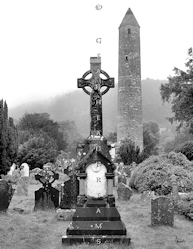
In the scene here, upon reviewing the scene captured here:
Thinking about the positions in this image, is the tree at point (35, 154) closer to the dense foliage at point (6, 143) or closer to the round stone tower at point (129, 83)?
the dense foliage at point (6, 143)

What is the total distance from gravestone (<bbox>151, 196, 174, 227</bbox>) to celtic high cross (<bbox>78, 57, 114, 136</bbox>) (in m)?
2.35

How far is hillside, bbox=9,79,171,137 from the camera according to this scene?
85.9 metres

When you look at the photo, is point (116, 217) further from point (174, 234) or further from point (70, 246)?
point (174, 234)

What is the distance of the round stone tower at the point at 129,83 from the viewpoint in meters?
33.8

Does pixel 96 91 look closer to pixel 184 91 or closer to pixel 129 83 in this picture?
pixel 184 91

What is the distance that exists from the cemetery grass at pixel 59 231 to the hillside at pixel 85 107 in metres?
66.9

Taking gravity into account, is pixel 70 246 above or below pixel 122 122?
below

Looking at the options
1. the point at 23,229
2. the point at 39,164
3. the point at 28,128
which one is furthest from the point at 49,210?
the point at 28,128

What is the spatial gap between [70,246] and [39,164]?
2279 cm

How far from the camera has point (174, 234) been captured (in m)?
7.02

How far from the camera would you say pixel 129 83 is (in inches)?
1339

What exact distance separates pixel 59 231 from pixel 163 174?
260 inches

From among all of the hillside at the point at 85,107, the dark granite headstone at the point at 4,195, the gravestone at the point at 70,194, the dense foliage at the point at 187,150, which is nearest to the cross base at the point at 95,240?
the gravestone at the point at 70,194

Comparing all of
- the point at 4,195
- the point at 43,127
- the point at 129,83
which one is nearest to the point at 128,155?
the point at 129,83
